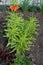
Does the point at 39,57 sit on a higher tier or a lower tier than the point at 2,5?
lower

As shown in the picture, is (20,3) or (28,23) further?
(20,3)

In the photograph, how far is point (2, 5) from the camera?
7.41 meters

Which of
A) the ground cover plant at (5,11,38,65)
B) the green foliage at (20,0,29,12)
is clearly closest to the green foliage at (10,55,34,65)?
the ground cover plant at (5,11,38,65)

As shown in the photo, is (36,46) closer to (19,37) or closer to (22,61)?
(19,37)

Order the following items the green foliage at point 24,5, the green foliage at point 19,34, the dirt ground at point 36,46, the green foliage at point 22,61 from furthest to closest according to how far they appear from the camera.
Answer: the green foliage at point 24,5 < the dirt ground at point 36,46 < the green foliage at point 19,34 < the green foliage at point 22,61

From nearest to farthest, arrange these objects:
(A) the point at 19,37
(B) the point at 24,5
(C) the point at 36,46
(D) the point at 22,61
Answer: (D) the point at 22,61
(A) the point at 19,37
(C) the point at 36,46
(B) the point at 24,5

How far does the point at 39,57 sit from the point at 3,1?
270cm

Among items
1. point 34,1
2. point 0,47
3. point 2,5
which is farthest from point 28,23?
point 34,1

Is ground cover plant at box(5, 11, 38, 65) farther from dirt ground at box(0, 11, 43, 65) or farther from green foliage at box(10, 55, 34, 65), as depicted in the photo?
dirt ground at box(0, 11, 43, 65)

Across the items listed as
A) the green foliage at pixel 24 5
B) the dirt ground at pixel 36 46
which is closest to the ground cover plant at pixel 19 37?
the dirt ground at pixel 36 46

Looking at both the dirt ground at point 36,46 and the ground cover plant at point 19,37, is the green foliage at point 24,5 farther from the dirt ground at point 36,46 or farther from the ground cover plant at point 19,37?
the ground cover plant at point 19,37

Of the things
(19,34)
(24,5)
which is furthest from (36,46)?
(24,5)

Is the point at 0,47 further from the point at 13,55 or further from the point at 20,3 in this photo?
the point at 20,3

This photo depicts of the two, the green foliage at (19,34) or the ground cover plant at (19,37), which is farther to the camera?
the green foliage at (19,34)
